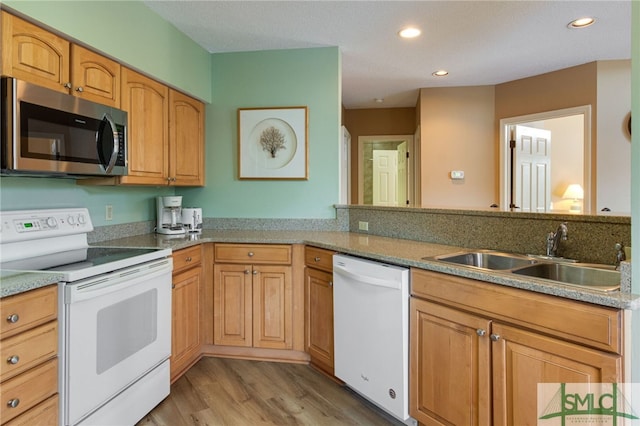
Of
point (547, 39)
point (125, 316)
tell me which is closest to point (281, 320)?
point (125, 316)

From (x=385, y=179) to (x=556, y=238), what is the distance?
454 centimetres

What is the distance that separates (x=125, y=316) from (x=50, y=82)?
1.21m

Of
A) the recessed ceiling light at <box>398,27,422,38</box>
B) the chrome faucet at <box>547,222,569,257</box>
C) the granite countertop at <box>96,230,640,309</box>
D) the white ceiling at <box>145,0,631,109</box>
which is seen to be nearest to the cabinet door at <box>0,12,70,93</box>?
the white ceiling at <box>145,0,631,109</box>

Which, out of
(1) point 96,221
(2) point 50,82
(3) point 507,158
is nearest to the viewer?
(2) point 50,82

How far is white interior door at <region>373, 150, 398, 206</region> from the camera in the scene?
245 inches

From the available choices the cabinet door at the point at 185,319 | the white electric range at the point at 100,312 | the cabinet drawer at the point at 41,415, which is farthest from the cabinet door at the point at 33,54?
the cabinet drawer at the point at 41,415

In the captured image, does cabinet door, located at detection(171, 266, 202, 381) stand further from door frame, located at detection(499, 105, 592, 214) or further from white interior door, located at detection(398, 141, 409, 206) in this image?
white interior door, located at detection(398, 141, 409, 206)

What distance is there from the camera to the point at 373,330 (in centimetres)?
201

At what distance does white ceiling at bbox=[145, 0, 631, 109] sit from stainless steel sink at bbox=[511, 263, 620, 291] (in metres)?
1.80

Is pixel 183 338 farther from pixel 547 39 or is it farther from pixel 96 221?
pixel 547 39

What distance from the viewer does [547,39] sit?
3047mm

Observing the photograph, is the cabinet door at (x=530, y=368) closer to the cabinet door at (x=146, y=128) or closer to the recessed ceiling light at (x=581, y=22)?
the cabinet door at (x=146, y=128)

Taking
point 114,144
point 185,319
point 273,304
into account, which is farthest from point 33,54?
point 273,304

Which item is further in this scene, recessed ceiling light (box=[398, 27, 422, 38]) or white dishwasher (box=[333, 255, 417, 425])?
recessed ceiling light (box=[398, 27, 422, 38])
